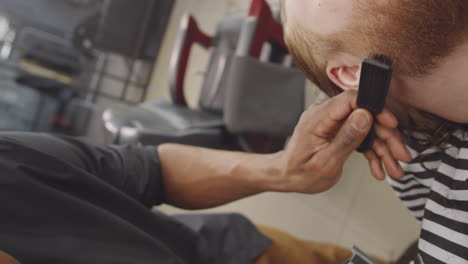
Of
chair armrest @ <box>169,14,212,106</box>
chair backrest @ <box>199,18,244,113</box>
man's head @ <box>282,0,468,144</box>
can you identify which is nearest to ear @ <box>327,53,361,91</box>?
man's head @ <box>282,0,468,144</box>

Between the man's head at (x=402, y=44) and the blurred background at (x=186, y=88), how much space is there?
17 cm

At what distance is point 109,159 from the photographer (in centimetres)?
73

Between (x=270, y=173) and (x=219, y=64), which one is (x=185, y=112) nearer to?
(x=219, y=64)

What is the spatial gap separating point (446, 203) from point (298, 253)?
1.40 ft

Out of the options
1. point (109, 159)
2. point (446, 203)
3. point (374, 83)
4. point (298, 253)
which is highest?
point (374, 83)

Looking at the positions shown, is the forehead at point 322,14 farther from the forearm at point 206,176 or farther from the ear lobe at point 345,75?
the forearm at point 206,176

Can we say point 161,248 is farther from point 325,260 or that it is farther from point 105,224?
point 325,260

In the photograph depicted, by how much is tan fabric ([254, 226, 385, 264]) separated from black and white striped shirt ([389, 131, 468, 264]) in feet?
1.02

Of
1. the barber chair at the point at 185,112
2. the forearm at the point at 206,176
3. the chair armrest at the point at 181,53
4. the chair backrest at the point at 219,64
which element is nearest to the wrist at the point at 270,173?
the forearm at the point at 206,176

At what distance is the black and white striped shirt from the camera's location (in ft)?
1.64

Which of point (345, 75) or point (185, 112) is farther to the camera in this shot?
point (185, 112)

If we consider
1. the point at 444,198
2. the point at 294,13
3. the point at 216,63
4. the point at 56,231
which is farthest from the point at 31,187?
the point at 216,63

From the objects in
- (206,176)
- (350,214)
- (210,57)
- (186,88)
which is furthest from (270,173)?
(186,88)

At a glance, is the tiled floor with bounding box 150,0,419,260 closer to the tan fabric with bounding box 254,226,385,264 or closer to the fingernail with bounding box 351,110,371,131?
the tan fabric with bounding box 254,226,385,264
